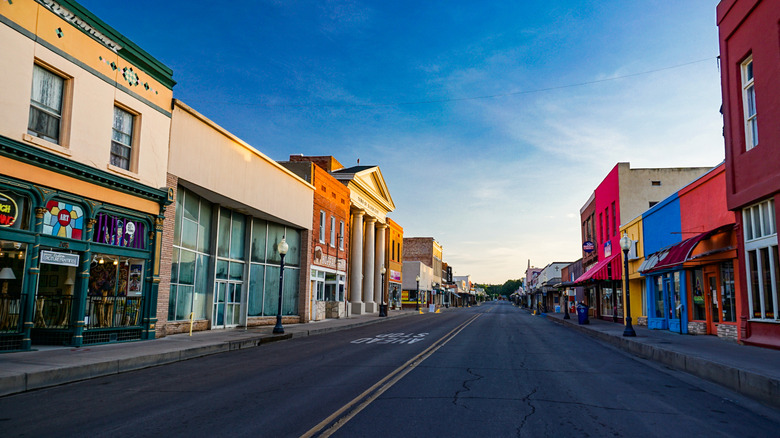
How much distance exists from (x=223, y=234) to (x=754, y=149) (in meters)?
19.2

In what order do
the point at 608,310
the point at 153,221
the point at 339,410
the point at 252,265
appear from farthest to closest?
the point at 608,310, the point at 252,265, the point at 153,221, the point at 339,410

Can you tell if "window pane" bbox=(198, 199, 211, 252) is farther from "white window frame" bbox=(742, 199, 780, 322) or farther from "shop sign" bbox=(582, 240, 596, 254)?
"shop sign" bbox=(582, 240, 596, 254)

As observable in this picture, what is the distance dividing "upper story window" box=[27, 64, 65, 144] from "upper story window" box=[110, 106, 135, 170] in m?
1.90

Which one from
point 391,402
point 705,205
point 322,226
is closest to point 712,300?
point 705,205

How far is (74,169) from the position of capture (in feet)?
45.7

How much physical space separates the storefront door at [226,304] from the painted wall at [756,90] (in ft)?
62.1

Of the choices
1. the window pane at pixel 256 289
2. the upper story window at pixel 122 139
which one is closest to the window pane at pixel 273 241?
the window pane at pixel 256 289

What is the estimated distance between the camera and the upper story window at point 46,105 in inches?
517

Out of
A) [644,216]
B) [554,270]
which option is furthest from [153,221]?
[554,270]

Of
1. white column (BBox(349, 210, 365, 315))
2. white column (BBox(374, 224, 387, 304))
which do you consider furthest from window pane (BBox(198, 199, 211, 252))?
white column (BBox(374, 224, 387, 304))

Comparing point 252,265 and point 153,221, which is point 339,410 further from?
point 252,265

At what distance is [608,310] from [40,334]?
1272 inches

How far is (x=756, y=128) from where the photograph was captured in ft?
51.0

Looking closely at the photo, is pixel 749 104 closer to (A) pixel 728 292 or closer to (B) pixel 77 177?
(A) pixel 728 292
